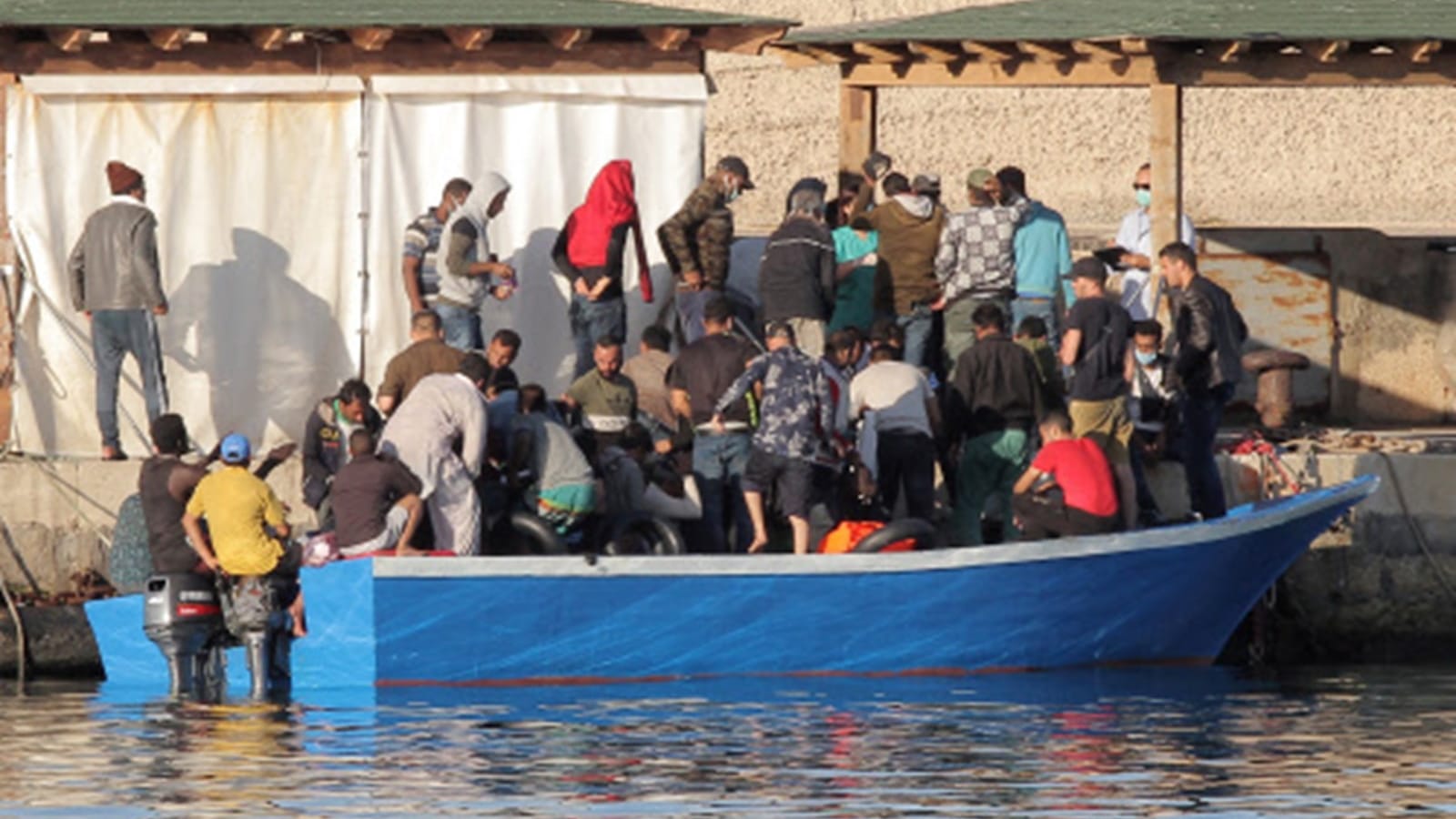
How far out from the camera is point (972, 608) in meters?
21.2

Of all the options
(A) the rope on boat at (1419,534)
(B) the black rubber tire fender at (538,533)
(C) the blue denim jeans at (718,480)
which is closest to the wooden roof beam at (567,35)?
(C) the blue denim jeans at (718,480)

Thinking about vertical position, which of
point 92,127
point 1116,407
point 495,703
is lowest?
point 495,703

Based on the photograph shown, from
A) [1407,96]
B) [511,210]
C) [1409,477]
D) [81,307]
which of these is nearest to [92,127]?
[81,307]

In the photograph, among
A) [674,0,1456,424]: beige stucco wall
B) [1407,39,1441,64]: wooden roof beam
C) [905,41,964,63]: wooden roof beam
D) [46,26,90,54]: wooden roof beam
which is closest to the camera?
[46,26,90,54]: wooden roof beam

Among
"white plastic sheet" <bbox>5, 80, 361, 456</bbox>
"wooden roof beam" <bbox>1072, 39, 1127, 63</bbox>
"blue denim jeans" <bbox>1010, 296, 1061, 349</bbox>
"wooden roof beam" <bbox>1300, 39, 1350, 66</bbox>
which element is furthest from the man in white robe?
"wooden roof beam" <bbox>1300, 39, 1350, 66</bbox>

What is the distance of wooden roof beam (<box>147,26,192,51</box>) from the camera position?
22.9 metres

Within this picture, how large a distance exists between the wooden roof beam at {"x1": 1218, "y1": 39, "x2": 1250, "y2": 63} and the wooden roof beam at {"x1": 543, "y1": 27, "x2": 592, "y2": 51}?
4193 mm

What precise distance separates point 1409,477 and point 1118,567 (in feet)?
9.15

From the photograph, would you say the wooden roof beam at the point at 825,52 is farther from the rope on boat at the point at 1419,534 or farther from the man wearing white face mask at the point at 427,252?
the rope on boat at the point at 1419,534

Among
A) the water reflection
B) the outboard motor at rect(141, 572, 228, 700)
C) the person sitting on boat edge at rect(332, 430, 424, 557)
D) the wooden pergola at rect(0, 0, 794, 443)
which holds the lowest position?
the water reflection

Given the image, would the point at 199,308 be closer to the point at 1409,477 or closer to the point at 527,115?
the point at 527,115

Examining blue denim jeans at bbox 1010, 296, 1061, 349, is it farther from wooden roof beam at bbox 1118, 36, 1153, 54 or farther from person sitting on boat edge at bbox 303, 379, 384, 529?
person sitting on boat edge at bbox 303, 379, 384, 529

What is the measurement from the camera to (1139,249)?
2480cm

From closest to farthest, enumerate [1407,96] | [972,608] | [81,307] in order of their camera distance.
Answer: [972,608]
[81,307]
[1407,96]
